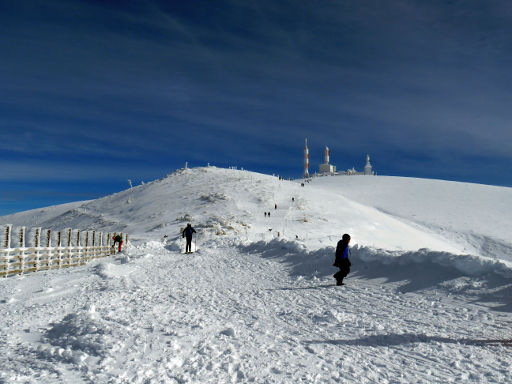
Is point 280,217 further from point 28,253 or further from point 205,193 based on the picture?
point 28,253

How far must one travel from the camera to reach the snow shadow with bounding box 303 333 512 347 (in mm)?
6219

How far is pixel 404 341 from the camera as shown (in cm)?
636

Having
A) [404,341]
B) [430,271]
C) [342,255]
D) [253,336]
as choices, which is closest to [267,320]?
[253,336]

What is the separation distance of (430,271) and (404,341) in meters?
4.84

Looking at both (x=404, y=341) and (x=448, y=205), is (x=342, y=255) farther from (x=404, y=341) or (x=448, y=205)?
(x=448, y=205)

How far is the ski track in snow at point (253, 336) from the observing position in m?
5.07

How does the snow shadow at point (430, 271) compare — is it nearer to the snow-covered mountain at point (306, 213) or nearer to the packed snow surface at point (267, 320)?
the packed snow surface at point (267, 320)

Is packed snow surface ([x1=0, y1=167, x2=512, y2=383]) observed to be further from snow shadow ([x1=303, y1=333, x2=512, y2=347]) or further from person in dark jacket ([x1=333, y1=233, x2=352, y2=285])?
person in dark jacket ([x1=333, y1=233, x2=352, y2=285])

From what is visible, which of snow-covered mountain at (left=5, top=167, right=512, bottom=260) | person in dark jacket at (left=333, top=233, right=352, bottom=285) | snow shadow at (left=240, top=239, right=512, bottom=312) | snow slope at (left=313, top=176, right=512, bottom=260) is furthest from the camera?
snow slope at (left=313, top=176, right=512, bottom=260)

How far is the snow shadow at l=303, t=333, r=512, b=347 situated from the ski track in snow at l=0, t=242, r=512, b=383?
3 centimetres

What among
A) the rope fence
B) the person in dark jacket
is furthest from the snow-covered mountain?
the person in dark jacket

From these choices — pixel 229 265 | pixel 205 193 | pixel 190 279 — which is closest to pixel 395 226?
pixel 205 193

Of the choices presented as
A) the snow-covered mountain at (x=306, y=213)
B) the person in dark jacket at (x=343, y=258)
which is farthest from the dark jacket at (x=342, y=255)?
the snow-covered mountain at (x=306, y=213)

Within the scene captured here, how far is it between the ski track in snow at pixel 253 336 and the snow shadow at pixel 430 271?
1.59ft
